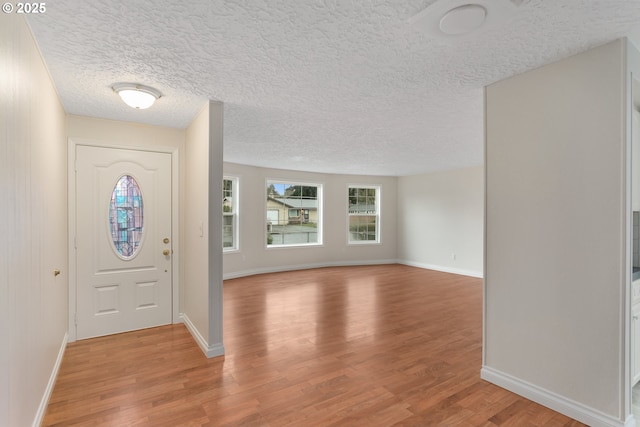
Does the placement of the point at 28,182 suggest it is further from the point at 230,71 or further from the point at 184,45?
the point at 230,71

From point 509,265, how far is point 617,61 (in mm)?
1444

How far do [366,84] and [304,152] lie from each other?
280 cm

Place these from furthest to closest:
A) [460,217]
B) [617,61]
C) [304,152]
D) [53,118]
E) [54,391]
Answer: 1. [460,217]
2. [304,152]
3. [53,118]
4. [54,391]
5. [617,61]

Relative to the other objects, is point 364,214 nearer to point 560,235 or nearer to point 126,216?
point 126,216

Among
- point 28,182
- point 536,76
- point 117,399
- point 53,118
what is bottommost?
point 117,399

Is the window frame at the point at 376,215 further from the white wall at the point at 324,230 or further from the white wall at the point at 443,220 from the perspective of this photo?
the white wall at the point at 443,220

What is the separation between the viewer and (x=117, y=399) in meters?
2.28

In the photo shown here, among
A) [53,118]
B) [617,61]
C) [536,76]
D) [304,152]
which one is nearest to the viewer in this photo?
[617,61]

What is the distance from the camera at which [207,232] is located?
299cm

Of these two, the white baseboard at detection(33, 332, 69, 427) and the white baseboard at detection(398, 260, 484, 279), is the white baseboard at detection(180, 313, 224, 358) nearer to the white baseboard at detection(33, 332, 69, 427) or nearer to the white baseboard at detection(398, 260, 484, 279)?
the white baseboard at detection(33, 332, 69, 427)

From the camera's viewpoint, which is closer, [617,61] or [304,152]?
Answer: [617,61]

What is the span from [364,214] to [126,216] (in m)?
5.96

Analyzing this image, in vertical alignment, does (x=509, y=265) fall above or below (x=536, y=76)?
below

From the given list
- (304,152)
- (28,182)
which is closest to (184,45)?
(28,182)
